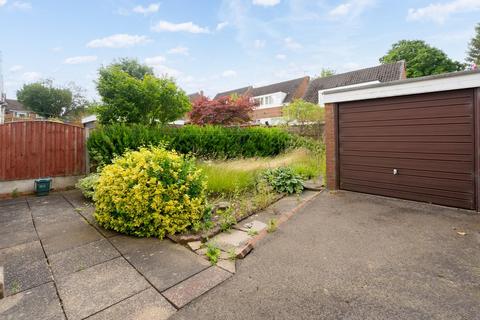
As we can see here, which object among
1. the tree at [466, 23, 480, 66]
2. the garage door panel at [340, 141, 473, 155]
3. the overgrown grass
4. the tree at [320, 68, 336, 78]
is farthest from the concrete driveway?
the tree at [466, 23, 480, 66]

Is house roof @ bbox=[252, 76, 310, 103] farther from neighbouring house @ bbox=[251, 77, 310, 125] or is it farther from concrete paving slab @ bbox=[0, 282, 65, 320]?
concrete paving slab @ bbox=[0, 282, 65, 320]

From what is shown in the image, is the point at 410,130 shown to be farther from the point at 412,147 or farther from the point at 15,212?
the point at 15,212

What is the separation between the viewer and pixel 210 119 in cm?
1888

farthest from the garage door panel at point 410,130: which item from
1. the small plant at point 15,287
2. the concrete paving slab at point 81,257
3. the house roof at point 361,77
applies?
the house roof at point 361,77

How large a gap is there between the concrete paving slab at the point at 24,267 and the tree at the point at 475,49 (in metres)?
44.4

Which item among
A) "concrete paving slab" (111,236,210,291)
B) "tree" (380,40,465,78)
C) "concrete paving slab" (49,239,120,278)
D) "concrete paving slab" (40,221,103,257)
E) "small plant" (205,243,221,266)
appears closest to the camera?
"concrete paving slab" (111,236,210,291)

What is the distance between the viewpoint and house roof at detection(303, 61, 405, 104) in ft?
70.9

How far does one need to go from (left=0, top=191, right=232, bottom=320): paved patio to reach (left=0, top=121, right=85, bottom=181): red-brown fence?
3074 mm

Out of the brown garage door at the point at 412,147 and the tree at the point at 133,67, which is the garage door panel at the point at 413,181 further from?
the tree at the point at 133,67

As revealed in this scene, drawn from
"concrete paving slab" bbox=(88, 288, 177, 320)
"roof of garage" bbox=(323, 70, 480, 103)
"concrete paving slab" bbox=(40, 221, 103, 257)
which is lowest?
"concrete paving slab" bbox=(88, 288, 177, 320)

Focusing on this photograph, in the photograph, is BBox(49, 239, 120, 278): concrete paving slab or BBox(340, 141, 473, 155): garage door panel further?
BBox(340, 141, 473, 155): garage door panel

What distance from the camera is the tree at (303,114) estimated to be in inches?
583

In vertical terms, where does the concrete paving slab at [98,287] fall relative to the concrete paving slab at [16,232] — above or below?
below

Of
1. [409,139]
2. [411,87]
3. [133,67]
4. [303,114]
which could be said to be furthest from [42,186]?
[133,67]
